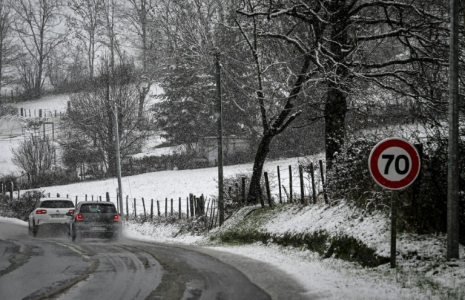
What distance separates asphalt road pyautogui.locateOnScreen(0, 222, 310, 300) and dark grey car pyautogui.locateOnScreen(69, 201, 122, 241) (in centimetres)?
675

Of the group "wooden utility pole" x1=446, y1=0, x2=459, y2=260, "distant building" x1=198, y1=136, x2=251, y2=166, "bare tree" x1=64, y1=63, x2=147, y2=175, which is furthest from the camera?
"distant building" x1=198, y1=136, x2=251, y2=166

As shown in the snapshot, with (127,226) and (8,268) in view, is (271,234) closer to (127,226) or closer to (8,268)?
(8,268)

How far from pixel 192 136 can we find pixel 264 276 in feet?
147

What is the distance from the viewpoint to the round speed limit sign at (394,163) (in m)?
9.55

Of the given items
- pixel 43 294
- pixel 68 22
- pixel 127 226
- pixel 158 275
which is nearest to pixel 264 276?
pixel 158 275

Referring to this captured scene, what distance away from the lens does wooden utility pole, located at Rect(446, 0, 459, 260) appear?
31.2 feet

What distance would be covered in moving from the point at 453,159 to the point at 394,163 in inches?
37.2

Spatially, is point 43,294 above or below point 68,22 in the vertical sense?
below

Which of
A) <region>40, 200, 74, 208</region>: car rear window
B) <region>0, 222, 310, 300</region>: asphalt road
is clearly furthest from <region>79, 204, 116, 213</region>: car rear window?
<region>0, 222, 310, 300</region>: asphalt road

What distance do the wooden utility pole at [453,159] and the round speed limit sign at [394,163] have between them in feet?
1.99

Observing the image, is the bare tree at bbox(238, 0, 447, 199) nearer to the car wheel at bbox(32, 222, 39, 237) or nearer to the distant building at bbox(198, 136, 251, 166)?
the car wheel at bbox(32, 222, 39, 237)

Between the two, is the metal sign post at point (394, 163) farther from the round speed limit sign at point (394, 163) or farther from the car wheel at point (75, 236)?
the car wheel at point (75, 236)

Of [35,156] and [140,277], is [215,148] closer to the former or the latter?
[35,156]

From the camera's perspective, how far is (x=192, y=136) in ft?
183
